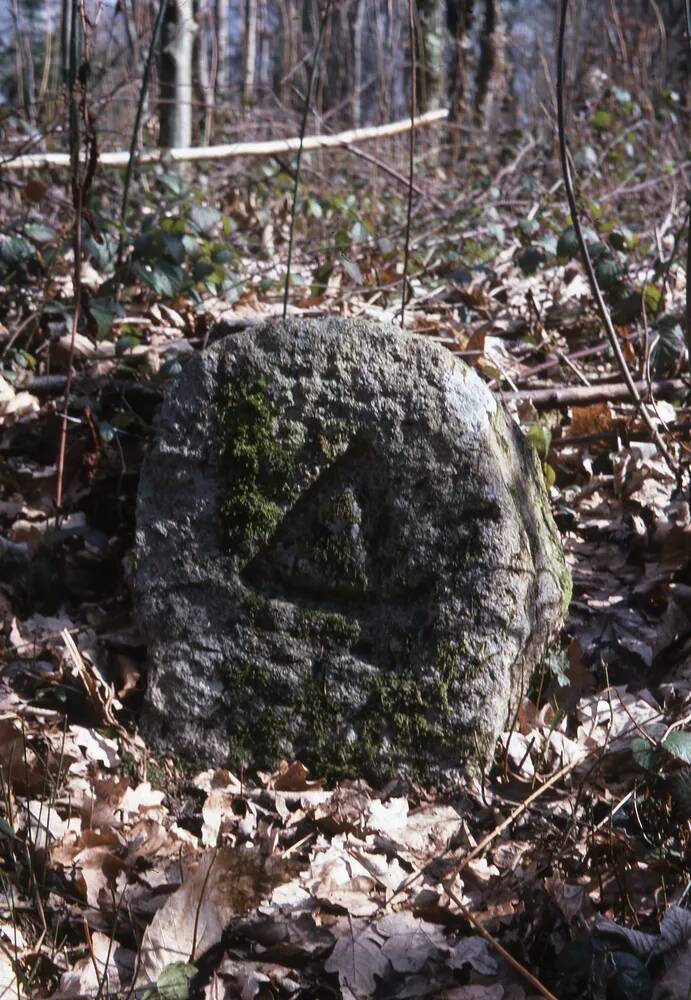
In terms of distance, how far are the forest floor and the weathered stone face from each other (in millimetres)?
157

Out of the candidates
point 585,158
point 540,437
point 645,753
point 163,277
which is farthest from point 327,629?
point 585,158

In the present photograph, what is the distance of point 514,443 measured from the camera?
275cm

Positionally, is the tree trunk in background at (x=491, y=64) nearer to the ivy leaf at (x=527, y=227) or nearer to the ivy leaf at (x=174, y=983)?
the ivy leaf at (x=527, y=227)

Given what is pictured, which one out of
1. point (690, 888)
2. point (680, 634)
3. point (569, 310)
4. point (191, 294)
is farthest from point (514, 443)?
point (569, 310)

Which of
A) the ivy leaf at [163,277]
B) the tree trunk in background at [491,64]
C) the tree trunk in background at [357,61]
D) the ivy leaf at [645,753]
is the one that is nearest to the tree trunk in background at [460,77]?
the tree trunk in background at [357,61]

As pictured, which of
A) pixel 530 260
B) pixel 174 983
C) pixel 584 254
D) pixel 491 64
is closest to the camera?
pixel 174 983

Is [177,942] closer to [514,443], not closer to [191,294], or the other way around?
[514,443]

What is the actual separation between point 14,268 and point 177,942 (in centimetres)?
294

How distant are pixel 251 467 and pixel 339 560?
38cm

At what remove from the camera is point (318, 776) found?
8.65 feet

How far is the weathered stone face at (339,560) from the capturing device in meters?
2.58

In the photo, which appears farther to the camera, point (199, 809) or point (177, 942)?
point (199, 809)

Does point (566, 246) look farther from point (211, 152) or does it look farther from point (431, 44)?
point (431, 44)

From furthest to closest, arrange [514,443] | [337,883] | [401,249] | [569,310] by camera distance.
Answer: [401,249]
[569,310]
[514,443]
[337,883]
